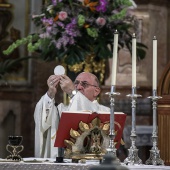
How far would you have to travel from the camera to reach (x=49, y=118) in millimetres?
7824

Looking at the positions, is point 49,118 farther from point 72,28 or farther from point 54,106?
point 72,28

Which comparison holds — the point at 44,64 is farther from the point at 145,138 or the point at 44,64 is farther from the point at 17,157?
the point at 17,157

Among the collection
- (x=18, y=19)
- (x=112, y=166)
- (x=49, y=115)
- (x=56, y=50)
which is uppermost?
(x=18, y=19)

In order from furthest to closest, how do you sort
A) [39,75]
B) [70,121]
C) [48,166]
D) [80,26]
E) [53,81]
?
[39,75] < [80,26] < [53,81] < [70,121] < [48,166]

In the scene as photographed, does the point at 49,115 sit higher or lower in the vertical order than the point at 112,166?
higher

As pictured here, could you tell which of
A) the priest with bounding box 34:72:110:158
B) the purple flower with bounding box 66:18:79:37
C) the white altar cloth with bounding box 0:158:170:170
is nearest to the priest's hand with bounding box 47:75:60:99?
the priest with bounding box 34:72:110:158

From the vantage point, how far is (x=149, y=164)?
681cm

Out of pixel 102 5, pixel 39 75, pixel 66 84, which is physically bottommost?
pixel 66 84

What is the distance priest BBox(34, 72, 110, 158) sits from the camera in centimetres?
771

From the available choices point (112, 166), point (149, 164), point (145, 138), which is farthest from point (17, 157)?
point (145, 138)

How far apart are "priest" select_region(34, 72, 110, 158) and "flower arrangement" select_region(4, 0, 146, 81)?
5.23 feet

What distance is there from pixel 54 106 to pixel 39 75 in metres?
4.83

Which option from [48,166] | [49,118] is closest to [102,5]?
[49,118]

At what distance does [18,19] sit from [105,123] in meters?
5.94
